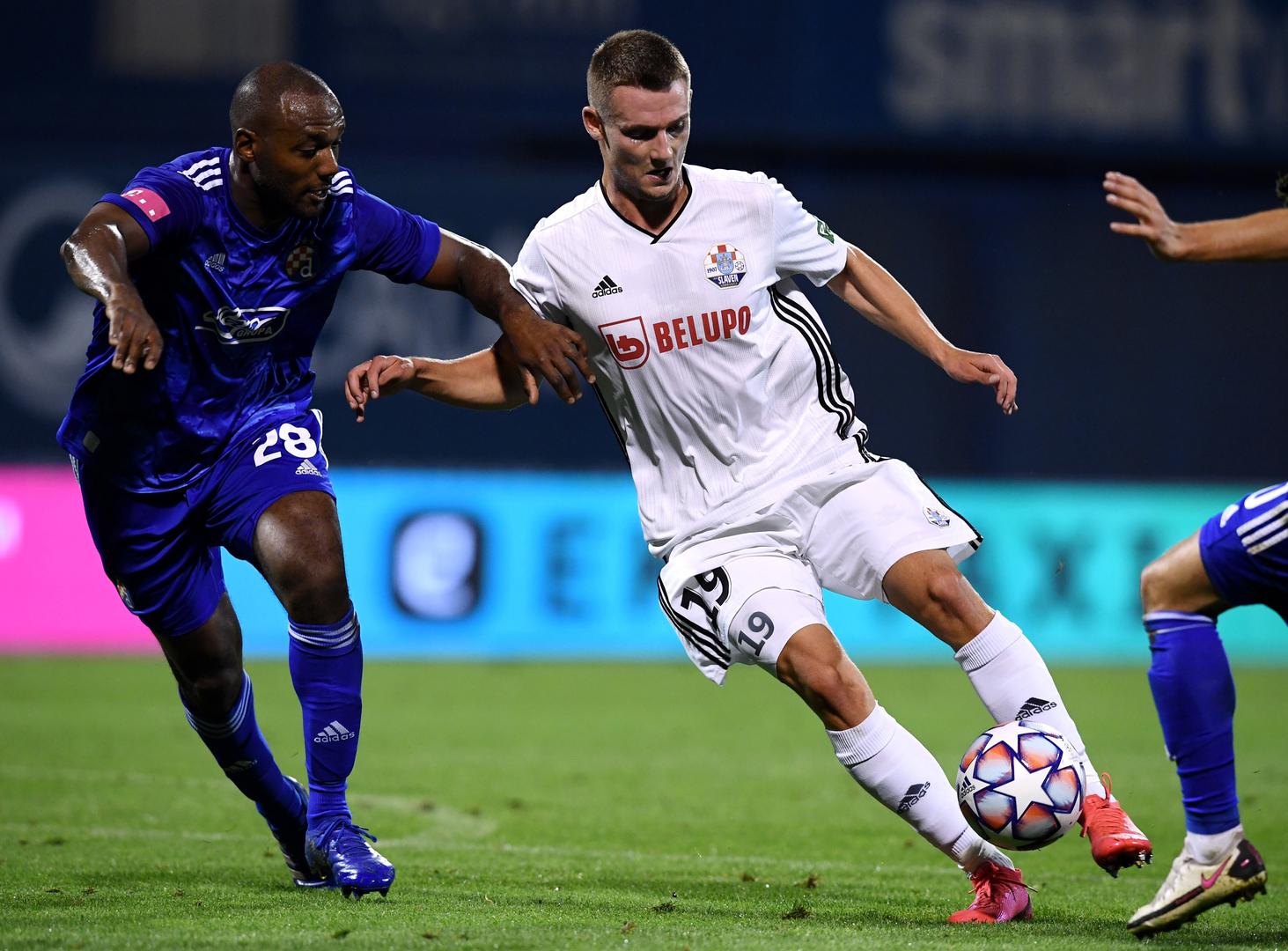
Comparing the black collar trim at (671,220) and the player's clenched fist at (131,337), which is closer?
the player's clenched fist at (131,337)

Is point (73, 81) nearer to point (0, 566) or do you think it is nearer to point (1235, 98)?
point (0, 566)

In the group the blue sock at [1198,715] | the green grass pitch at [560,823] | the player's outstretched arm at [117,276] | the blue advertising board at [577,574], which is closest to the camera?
the blue sock at [1198,715]

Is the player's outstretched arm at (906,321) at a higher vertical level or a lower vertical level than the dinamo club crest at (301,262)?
lower

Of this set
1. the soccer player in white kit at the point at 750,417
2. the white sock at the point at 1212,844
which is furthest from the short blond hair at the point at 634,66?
the white sock at the point at 1212,844

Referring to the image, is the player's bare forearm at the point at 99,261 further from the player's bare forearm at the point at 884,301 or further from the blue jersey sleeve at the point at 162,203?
the player's bare forearm at the point at 884,301

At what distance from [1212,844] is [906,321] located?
1.79 m

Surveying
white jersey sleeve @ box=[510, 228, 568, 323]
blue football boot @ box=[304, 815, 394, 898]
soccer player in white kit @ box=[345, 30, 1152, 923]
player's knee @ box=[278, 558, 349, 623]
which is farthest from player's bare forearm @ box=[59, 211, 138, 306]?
blue football boot @ box=[304, 815, 394, 898]

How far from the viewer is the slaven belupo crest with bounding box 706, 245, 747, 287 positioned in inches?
193

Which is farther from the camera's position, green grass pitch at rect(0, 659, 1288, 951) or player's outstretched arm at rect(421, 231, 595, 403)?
player's outstretched arm at rect(421, 231, 595, 403)

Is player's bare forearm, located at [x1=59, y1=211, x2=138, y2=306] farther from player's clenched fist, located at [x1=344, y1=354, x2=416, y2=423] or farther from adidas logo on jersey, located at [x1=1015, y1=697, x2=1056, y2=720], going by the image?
adidas logo on jersey, located at [x1=1015, y1=697, x2=1056, y2=720]

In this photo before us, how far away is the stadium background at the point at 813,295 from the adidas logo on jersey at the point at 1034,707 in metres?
8.74

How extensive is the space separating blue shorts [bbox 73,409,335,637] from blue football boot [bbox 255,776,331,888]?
26.7 inches

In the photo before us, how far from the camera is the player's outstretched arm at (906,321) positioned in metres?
4.84

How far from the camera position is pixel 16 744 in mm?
8812
